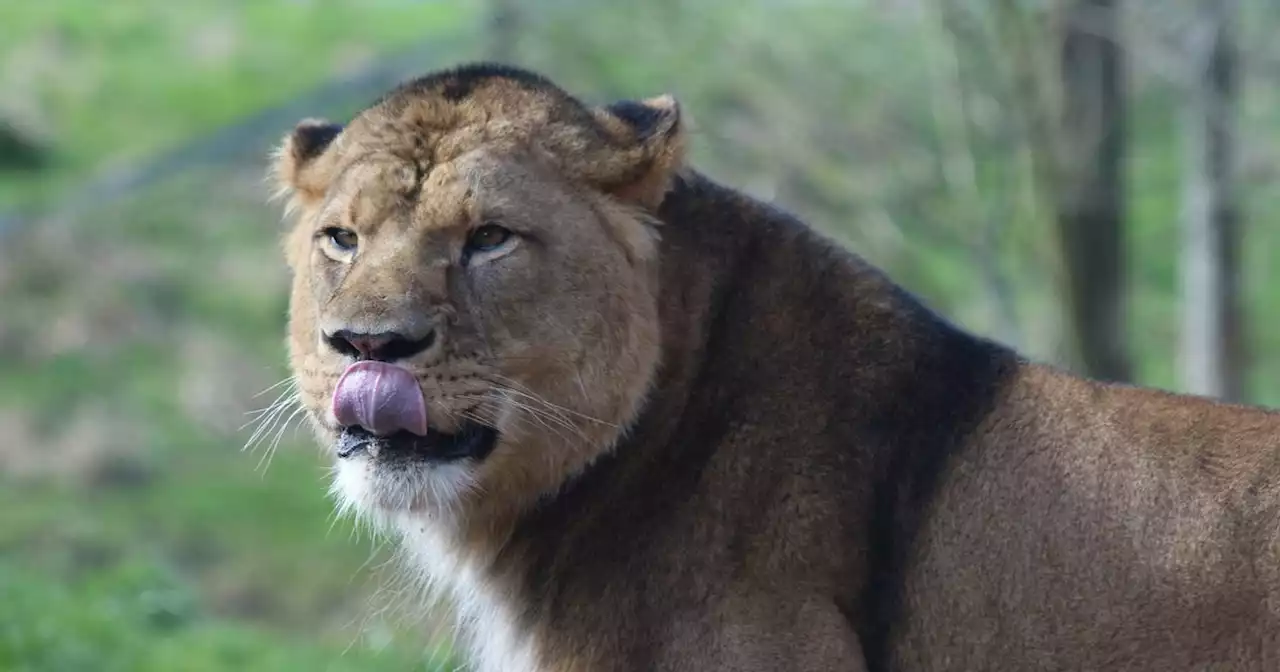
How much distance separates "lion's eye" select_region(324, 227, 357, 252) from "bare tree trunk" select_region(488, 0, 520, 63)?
22.8ft

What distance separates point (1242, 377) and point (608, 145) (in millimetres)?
7907

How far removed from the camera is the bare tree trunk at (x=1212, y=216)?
383 inches

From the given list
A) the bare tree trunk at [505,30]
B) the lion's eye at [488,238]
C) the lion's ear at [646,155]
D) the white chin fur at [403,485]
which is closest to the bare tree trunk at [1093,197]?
the bare tree trunk at [505,30]

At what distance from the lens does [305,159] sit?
478cm

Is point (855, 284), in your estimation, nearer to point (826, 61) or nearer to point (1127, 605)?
point (1127, 605)

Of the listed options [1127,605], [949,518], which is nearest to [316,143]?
[949,518]

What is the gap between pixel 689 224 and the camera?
4.55 metres

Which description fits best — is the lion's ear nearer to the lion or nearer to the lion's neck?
the lion

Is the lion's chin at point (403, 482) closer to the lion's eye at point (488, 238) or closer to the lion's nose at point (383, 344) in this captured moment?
the lion's nose at point (383, 344)

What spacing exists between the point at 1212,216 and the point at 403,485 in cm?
766

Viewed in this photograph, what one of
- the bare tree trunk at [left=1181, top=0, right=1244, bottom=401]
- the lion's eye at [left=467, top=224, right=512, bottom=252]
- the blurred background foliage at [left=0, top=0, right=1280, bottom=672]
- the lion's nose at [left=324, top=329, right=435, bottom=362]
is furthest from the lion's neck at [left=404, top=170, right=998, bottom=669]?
the bare tree trunk at [left=1181, top=0, right=1244, bottom=401]

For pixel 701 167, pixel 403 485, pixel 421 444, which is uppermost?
pixel 701 167

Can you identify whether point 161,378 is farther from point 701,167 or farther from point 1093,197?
point 1093,197

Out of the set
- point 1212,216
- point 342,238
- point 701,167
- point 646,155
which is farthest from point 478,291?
point 1212,216
